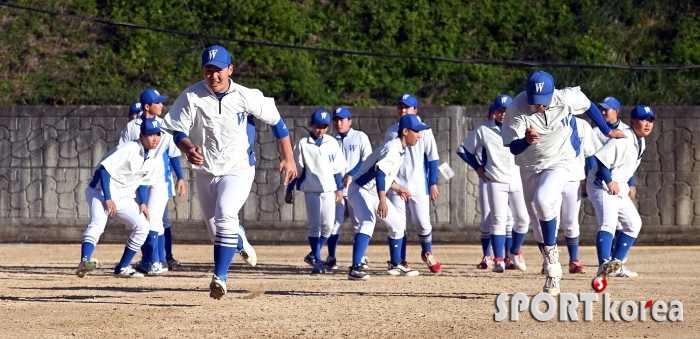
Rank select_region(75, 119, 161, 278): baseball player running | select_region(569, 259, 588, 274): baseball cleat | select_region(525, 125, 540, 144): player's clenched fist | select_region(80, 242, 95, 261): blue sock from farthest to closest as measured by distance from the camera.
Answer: select_region(569, 259, 588, 274): baseball cleat
select_region(75, 119, 161, 278): baseball player running
select_region(80, 242, 95, 261): blue sock
select_region(525, 125, 540, 144): player's clenched fist

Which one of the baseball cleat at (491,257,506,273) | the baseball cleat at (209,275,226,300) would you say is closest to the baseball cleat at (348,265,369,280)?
the baseball cleat at (491,257,506,273)

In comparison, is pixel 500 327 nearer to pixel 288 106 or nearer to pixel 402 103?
pixel 402 103

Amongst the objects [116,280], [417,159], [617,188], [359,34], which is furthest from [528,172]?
[359,34]

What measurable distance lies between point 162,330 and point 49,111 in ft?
42.1

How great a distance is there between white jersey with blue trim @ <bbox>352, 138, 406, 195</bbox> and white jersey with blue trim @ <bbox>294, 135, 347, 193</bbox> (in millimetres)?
1061

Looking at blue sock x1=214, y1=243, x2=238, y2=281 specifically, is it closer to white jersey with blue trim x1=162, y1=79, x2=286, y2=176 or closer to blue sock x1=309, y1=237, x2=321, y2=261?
white jersey with blue trim x1=162, y1=79, x2=286, y2=176

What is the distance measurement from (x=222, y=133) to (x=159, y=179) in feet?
14.1

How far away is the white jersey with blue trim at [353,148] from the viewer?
1486cm

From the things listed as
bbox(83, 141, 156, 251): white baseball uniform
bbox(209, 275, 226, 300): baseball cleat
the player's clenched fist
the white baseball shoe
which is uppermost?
the player's clenched fist

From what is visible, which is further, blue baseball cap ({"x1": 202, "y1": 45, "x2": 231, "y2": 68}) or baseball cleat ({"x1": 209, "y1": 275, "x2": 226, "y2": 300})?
blue baseball cap ({"x1": 202, "y1": 45, "x2": 231, "y2": 68})

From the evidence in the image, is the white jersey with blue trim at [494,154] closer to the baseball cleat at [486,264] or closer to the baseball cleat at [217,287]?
the baseball cleat at [486,264]

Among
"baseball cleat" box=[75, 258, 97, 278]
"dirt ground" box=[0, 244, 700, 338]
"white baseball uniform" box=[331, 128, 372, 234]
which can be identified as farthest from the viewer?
"white baseball uniform" box=[331, 128, 372, 234]

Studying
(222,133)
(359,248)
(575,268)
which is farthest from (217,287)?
(575,268)

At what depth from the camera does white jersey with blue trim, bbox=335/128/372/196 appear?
14859 mm
